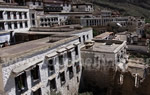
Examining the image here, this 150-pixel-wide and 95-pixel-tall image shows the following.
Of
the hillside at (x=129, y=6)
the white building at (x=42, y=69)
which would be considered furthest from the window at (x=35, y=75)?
the hillside at (x=129, y=6)

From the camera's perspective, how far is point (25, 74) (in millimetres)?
14008

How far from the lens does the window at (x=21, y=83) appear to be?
1357 cm

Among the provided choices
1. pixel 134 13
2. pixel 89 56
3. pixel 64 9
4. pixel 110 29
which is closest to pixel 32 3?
pixel 64 9

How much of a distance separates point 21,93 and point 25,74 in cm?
144

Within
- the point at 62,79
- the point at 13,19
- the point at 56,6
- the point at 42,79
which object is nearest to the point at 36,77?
the point at 42,79

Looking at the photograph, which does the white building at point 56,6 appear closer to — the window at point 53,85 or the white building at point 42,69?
the white building at point 42,69

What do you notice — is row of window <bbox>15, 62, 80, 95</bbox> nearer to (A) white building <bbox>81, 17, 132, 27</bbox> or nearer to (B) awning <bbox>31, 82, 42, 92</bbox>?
(B) awning <bbox>31, 82, 42, 92</bbox>

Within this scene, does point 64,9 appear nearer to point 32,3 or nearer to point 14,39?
point 32,3

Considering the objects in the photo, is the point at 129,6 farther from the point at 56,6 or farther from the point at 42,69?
the point at 42,69

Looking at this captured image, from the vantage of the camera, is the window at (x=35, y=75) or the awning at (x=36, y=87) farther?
the window at (x=35, y=75)

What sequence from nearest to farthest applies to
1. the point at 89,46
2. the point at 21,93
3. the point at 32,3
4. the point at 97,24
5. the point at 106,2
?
the point at 21,93 < the point at 89,46 < the point at 32,3 < the point at 97,24 < the point at 106,2

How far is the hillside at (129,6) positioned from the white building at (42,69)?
9797 centimetres

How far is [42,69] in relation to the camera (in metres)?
16.0

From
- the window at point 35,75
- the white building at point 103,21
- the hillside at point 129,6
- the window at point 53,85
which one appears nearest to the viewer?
the window at point 35,75
